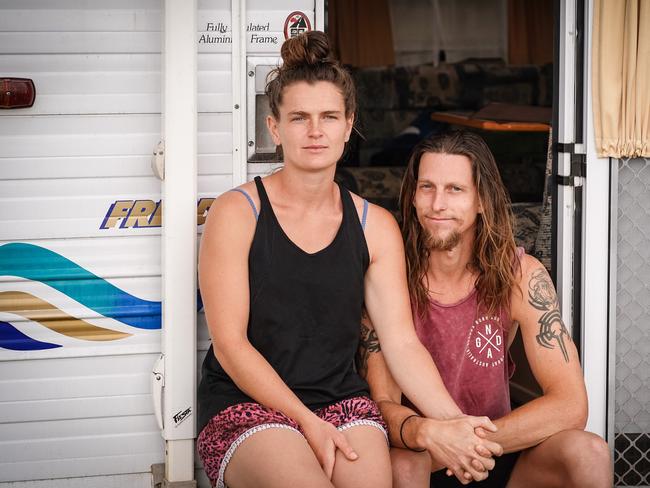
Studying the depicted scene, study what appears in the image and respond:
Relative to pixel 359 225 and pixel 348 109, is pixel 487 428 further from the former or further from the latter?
pixel 348 109

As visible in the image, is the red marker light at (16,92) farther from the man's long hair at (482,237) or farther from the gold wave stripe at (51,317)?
the man's long hair at (482,237)

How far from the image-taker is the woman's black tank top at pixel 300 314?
2.96m

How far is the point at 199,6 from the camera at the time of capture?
11.6 feet

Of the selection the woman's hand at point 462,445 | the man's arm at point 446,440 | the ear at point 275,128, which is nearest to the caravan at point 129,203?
the ear at point 275,128

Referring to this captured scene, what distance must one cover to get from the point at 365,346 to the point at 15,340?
1.43m

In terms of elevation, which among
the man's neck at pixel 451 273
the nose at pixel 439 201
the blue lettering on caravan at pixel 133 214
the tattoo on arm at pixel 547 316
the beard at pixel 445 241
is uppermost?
the nose at pixel 439 201

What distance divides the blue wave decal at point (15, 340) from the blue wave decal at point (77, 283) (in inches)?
8.5

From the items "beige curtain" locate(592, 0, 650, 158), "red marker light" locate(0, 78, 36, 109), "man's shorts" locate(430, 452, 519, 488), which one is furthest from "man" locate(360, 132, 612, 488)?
"red marker light" locate(0, 78, 36, 109)

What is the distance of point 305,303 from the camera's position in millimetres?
2994

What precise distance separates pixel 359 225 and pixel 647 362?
1600 millimetres

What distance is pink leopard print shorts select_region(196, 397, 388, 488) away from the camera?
2783 mm

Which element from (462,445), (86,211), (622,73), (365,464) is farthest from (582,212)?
(86,211)

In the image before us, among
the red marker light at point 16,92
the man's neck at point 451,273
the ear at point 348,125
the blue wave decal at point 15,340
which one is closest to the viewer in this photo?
the ear at point 348,125

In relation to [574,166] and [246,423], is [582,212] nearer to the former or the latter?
[574,166]
